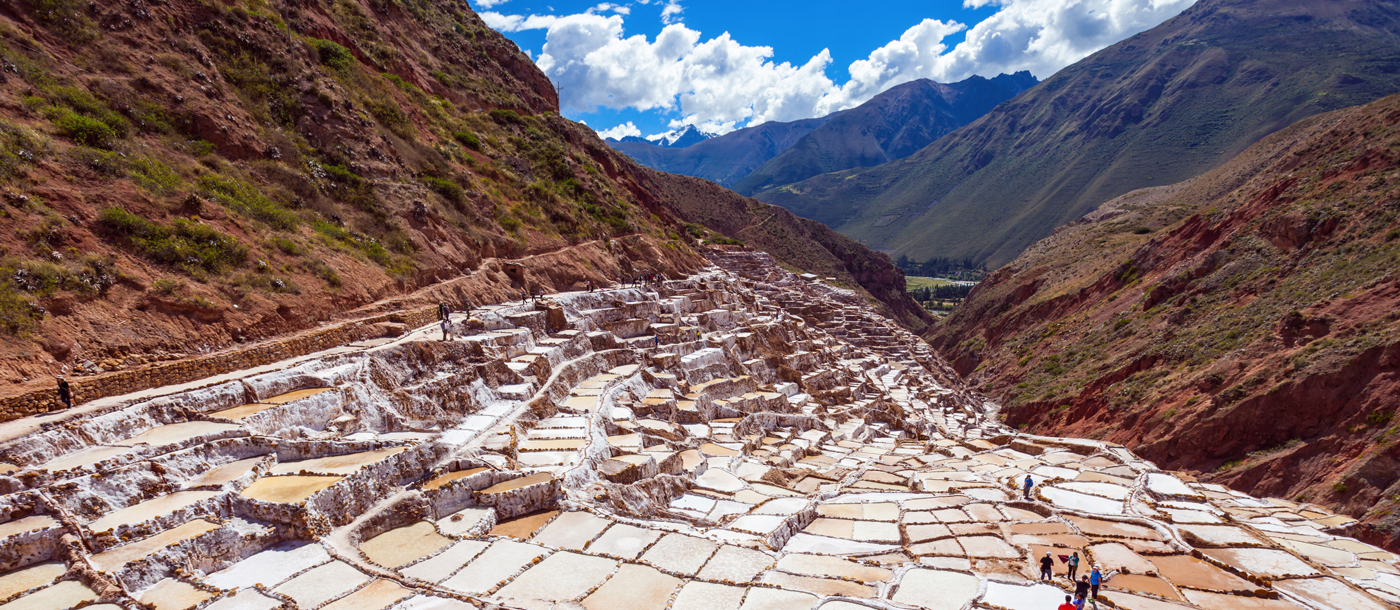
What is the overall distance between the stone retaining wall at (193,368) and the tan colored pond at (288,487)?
397cm

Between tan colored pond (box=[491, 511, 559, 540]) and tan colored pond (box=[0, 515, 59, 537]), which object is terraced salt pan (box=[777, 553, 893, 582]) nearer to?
tan colored pond (box=[491, 511, 559, 540])

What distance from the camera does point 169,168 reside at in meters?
16.7

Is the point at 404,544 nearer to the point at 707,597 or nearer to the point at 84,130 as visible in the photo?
the point at 707,597

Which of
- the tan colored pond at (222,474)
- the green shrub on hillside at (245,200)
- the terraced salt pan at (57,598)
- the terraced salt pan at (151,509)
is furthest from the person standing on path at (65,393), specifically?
the green shrub on hillside at (245,200)

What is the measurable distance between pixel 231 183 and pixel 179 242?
163 inches

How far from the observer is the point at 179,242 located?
1504cm

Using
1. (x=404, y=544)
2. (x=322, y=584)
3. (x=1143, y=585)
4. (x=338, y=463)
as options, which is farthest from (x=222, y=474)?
(x=1143, y=585)

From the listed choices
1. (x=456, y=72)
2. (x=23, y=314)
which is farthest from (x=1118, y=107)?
(x=23, y=314)

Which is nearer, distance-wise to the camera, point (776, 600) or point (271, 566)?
point (271, 566)

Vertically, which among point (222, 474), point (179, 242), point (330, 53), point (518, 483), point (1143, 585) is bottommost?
point (1143, 585)

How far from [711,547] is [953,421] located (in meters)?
30.7

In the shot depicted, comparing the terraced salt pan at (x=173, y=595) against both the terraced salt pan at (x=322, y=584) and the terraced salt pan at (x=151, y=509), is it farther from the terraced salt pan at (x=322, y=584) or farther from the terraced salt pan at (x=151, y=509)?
the terraced salt pan at (x=151, y=509)

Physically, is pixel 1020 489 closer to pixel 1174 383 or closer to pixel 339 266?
pixel 1174 383

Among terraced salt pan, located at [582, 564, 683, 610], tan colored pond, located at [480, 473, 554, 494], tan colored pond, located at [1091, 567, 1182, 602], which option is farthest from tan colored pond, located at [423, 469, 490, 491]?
tan colored pond, located at [1091, 567, 1182, 602]
